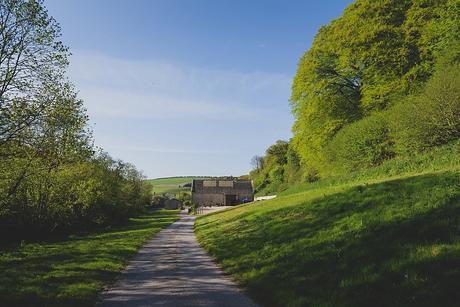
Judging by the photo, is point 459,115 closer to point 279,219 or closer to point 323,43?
point 279,219

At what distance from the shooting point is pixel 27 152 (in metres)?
21.0

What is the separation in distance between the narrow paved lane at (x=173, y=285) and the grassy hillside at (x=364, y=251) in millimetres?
627

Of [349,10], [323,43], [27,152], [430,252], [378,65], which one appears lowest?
[430,252]

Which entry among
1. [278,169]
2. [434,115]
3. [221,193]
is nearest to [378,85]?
[434,115]

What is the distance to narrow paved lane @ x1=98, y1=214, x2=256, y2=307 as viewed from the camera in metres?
8.71

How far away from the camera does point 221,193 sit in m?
95.6

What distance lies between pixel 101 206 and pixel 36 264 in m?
27.0

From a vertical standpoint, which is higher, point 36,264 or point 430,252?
point 430,252

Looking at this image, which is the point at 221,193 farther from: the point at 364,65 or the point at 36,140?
the point at 36,140

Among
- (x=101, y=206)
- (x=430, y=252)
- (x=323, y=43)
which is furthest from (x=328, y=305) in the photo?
(x=101, y=206)

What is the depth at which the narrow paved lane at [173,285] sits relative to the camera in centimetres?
871

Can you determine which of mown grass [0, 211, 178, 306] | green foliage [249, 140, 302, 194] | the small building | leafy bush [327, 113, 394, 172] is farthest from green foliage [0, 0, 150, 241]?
the small building

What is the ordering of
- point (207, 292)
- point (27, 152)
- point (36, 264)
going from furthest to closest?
point (27, 152), point (36, 264), point (207, 292)

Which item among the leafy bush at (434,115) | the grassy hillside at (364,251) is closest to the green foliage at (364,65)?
the leafy bush at (434,115)
